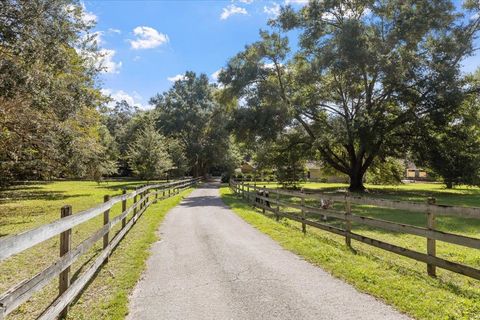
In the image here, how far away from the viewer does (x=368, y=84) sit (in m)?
30.0

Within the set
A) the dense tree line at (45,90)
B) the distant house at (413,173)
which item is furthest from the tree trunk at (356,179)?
the distant house at (413,173)

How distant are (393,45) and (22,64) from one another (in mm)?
23115

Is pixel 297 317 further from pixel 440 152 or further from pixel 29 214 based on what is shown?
pixel 440 152

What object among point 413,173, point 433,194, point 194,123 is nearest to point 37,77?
point 433,194

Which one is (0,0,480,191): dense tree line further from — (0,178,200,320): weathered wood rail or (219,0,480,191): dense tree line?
(0,178,200,320): weathered wood rail

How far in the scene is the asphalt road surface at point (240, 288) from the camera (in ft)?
14.2

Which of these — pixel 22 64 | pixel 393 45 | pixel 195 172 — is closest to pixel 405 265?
pixel 22 64

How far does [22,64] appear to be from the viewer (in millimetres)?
11398

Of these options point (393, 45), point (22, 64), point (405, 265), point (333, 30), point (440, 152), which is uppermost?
point (333, 30)

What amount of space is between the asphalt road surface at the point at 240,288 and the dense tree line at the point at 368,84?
20.5m

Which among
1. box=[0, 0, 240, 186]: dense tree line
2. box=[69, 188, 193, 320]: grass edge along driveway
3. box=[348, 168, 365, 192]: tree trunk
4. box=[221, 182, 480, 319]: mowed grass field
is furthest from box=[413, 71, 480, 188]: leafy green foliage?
box=[69, 188, 193, 320]: grass edge along driveway

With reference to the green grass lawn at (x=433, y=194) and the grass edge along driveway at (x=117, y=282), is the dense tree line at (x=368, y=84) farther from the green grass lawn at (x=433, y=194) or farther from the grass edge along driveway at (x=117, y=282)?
the grass edge along driveway at (x=117, y=282)

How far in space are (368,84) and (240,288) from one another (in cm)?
2808

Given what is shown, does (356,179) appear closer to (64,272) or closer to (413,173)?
(64,272)
